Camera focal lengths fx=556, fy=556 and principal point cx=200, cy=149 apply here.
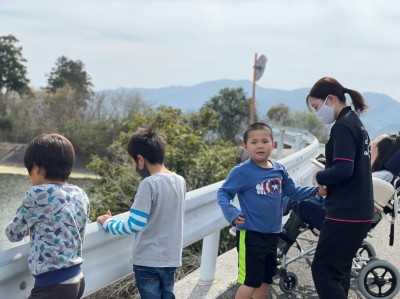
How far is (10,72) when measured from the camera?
6950 centimetres

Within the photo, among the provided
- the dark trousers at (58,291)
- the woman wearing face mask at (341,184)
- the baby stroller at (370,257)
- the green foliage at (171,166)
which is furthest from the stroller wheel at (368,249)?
the green foliage at (171,166)

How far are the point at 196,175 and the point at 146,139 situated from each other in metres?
6.48

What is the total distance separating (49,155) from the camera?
Result: 2.73 metres

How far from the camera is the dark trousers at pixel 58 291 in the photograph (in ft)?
8.68

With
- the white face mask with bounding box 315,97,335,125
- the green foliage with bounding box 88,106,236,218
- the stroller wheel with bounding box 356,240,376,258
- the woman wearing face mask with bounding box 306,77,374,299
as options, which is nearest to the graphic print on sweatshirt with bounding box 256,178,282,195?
the woman wearing face mask with bounding box 306,77,374,299

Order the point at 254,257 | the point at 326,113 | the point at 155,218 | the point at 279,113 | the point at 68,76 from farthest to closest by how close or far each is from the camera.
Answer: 1. the point at 68,76
2. the point at 279,113
3. the point at 254,257
4. the point at 326,113
5. the point at 155,218

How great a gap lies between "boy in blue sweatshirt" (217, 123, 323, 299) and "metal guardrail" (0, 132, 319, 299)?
35 cm

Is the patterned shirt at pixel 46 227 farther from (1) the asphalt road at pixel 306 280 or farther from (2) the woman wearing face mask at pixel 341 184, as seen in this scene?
(1) the asphalt road at pixel 306 280

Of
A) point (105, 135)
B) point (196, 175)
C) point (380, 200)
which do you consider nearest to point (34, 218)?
point (380, 200)

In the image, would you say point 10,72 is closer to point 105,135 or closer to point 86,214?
point 105,135

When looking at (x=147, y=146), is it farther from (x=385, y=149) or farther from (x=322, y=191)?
(x=385, y=149)

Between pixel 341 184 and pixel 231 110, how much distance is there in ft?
142

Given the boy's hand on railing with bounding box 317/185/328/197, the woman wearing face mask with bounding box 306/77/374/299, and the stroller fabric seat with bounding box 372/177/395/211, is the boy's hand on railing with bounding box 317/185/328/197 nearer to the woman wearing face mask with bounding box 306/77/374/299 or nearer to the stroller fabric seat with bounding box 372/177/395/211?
the woman wearing face mask with bounding box 306/77/374/299

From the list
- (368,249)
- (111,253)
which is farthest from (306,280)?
(111,253)
